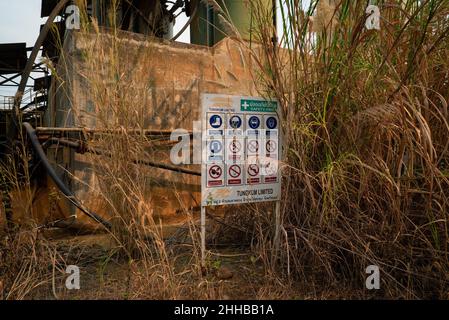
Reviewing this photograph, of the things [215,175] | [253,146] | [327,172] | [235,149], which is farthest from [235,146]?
[327,172]

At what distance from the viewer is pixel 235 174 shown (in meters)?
2.56

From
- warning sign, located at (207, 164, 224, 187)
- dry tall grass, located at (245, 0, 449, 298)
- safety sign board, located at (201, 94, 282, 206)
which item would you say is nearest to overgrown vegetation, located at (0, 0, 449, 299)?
dry tall grass, located at (245, 0, 449, 298)

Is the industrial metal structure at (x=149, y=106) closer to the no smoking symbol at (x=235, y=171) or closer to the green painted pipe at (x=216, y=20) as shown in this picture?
the green painted pipe at (x=216, y=20)

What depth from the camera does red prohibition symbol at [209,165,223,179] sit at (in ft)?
8.13

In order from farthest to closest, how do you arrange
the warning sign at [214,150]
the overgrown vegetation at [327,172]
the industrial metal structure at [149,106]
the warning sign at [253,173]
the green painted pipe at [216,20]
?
the green painted pipe at [216,20] < the industrial metal structure at [149,106] < the warning sign at [253,173] < the warning sign at [214,150] < the overgrown vegetation at [327,172]

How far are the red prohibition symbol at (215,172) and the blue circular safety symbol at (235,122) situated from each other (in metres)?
0.29

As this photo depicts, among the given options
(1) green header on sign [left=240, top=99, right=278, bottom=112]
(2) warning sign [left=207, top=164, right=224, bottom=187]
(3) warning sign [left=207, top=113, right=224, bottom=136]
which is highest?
(1) green header on sign [left=240, top=99, right=278, bottom=112]

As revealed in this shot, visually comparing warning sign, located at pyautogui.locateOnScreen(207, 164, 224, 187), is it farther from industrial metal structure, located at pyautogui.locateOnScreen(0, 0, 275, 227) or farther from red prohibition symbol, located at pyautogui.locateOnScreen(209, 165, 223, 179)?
industrial metal structure, located at pyautogui.locateOnScreen(0, 0, 275, 227)

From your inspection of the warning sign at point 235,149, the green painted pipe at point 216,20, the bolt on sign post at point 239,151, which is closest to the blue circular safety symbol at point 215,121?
the bolt on sign post at point 239,151

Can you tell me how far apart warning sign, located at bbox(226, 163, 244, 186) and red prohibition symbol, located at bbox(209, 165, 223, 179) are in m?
0.07

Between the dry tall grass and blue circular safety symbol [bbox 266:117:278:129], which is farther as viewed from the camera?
blue circular safety symbol [bbox 266:117:278:129]

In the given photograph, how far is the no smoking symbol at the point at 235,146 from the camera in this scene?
255cm

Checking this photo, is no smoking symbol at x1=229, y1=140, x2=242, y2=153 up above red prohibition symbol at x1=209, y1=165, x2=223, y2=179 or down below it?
above

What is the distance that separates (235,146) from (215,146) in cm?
15
